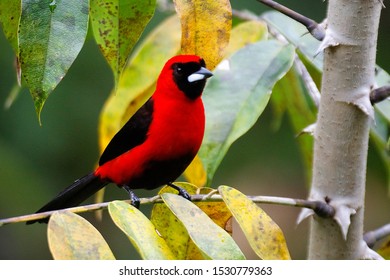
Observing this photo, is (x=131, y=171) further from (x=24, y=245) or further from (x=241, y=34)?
(x=24, y=245)

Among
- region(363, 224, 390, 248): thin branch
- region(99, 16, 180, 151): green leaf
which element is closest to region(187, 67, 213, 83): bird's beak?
region(99, 16, 180, 151): green leaf

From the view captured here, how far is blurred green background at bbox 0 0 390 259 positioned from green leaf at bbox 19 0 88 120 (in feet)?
8.69

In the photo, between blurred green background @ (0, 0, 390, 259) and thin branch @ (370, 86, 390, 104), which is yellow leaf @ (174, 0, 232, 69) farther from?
blurred green background @ (0, 0, 390, 259)

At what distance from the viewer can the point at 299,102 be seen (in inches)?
87.3

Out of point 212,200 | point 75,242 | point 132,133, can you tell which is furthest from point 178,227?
point 132,133

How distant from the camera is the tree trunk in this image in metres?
1.64

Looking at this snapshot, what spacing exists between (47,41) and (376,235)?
2.94 feet

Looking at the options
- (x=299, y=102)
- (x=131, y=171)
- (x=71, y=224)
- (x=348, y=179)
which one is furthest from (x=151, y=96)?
(x=71, y=224)

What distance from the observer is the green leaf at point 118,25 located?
60.9 inches

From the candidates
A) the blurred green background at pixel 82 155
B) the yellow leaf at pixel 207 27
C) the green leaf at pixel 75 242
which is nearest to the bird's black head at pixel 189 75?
the yellow leaf at pixel 207 27

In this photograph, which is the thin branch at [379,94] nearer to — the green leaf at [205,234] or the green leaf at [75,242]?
the green leaf at [205,234]

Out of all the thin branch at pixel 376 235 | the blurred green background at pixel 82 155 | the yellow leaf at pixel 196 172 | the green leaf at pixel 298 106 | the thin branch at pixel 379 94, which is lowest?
the blurred green background at pixel 82 155

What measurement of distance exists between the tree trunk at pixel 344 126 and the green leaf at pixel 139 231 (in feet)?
1.49

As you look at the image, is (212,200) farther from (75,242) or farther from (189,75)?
(189,75)
